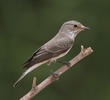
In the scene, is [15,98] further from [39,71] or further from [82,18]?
[82,18]

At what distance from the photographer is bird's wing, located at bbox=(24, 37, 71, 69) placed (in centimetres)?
812

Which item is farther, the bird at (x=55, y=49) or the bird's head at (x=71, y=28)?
the bird's head at (x=71, y=28)

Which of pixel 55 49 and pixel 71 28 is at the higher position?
pixel 71 28

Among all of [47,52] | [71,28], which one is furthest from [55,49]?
[71,28]

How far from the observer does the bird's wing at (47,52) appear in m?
8.12

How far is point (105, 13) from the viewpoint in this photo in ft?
40.2

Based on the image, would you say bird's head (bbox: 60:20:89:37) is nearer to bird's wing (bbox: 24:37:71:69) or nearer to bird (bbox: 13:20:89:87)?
bird (bbox: 13:20:89:87)

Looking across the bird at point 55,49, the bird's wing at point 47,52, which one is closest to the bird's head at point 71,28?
the bird at point 55,49

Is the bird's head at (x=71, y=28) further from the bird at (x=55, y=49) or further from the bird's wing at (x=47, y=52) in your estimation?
the bird's wing at (x=47, y=52)

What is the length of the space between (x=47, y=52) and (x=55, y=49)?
0.14 metres

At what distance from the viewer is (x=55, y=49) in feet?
27.7

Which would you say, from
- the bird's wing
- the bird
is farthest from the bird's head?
the bird's wing

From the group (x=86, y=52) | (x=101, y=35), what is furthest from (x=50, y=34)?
(x=86, y=52)

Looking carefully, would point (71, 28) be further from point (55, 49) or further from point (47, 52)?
point (47, 52)
